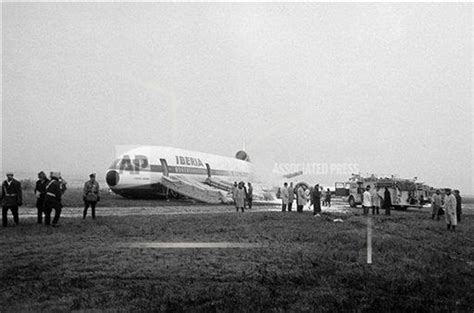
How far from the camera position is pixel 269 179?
5991cm

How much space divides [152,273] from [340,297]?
10.4 feet

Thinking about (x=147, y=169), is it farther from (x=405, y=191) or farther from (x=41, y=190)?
(x=405, y=191)

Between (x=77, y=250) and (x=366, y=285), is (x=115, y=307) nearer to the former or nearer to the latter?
(x=366, y=285)

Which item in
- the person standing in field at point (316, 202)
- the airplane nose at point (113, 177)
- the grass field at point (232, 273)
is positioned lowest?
the grass field at point (232, 273)

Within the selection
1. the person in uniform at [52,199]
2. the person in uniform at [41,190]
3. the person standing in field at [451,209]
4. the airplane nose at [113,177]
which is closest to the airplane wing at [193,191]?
the airplane nose at [113,177]

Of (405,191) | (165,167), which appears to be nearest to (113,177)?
(165,167)

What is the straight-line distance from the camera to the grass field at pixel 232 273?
5965 mm

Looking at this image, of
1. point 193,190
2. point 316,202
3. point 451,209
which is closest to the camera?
point 451,209

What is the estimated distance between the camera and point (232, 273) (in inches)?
306

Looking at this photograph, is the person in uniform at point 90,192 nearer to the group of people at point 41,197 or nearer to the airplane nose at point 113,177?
the group of people at point 41,197

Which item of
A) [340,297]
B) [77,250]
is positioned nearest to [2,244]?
[77,250]

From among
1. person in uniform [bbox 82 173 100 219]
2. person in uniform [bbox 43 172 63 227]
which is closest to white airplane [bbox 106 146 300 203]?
person in uniform [bbox 82 173 100 219]

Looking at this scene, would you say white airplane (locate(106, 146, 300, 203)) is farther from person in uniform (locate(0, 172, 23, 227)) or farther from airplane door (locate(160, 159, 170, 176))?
person in uniform (locate(0, 172, 23, 227))

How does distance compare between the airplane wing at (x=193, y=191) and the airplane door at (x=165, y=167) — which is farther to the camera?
the airplane door at (x=165, y=167)
